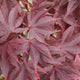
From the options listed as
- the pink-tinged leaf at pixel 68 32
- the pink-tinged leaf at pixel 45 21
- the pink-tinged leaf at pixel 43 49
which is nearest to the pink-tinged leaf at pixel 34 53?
the pink-tinged leaf at pixel 43 49

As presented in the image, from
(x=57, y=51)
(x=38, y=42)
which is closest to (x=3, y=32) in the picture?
(x=38, y=42)

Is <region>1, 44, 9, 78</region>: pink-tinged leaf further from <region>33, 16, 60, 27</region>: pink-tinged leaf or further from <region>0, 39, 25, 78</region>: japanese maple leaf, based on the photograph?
<region>33, 16, 60, 27</region>: pink-tinged leaf

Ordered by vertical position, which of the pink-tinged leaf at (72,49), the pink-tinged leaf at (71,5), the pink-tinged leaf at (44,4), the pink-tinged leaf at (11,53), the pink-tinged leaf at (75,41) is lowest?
the pink-tinged leaf at (72,49)

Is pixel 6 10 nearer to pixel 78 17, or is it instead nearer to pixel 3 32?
pixel 3 32

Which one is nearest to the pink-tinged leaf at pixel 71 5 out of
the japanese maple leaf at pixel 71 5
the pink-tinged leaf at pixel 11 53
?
the japanese maple leaf at pixel 71 5

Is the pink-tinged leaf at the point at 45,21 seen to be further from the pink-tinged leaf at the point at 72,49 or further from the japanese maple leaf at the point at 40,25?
the pink-tinged leaf at the point at 72,49

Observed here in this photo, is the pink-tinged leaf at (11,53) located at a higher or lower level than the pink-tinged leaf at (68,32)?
higher

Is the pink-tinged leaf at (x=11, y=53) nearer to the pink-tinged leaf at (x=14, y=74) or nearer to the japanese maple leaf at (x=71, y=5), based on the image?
the pink-tinged leaf at (x=14, y=74)

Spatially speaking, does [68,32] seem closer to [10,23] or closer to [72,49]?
[72,49]

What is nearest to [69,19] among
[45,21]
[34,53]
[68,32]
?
[68,32]

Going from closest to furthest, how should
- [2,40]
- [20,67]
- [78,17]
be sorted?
[2,40], [20,67], [78,17]

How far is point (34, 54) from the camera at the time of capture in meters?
→ 0.69

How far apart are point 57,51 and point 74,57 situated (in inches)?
6.2

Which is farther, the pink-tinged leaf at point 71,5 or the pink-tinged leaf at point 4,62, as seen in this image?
the pink-tinged leaf at point 71,5
